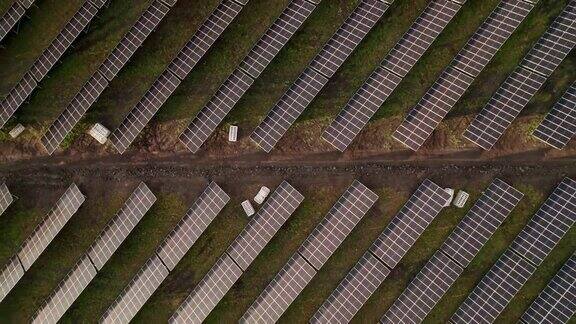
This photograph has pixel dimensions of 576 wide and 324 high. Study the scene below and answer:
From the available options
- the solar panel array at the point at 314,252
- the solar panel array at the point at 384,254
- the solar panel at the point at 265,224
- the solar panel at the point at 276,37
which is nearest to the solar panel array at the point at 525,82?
the solar panel array at the point at 384,254

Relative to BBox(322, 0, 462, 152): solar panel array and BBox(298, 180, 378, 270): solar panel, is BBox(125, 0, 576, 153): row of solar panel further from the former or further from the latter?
BBox(298, 180, 378, 270): solar panel

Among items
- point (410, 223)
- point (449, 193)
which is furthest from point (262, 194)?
point (449, 193)

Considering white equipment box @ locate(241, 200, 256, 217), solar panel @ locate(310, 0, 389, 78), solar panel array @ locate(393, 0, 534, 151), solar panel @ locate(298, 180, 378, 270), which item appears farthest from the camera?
white equipment box @ locate(241, 200, 256, 217)

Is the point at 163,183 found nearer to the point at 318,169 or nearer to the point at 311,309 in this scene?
the point at 318,169

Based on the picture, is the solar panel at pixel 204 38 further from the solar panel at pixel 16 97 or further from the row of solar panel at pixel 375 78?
the solar panel at pixel 16 97

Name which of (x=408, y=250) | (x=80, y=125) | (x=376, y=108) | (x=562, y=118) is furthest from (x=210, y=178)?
(x=562, y=118)

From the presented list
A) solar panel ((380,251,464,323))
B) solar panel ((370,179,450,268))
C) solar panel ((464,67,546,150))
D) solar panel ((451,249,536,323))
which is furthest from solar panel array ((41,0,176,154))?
solar panel ((451,249,536,323))

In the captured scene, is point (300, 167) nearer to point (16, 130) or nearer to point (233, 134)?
point (233, 134)
